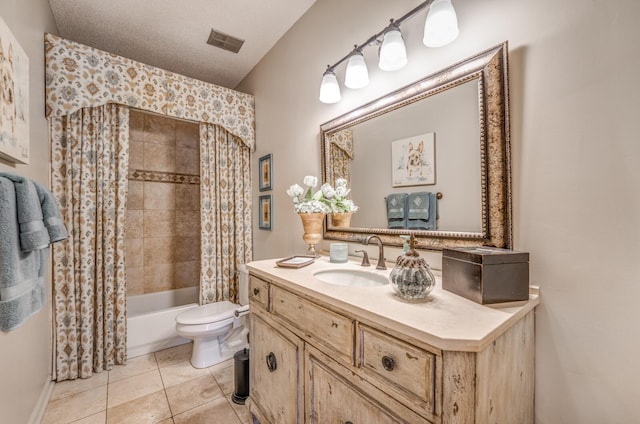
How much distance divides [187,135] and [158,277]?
1686 millimetres

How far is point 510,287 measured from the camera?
0.86 meters

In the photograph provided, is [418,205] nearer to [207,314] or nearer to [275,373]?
[275,373]

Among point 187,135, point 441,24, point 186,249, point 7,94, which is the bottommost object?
point 186,249

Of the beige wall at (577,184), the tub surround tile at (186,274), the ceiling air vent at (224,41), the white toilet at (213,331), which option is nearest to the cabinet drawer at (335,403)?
the beige wall at (577,184)

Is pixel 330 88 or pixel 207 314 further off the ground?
pixel 330 88

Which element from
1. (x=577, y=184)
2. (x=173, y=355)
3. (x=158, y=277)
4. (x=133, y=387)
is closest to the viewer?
(x=577, y=184)

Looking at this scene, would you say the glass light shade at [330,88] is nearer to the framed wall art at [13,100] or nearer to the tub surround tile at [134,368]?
the framed wall art at [13,100]

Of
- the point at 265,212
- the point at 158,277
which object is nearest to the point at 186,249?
the point at 158,277

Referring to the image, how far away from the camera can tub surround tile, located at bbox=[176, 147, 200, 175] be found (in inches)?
127

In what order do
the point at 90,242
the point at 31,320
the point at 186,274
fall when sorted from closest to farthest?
the point at 31,320, the point at 90,242, the point at 186,274

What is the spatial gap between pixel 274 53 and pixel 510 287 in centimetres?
249

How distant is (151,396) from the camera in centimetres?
182

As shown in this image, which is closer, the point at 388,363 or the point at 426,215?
the point at 388,363

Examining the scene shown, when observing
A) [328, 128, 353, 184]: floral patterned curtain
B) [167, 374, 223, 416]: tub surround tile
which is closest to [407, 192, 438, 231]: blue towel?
[328, 128, 353, 184]: floral patterned curtain
